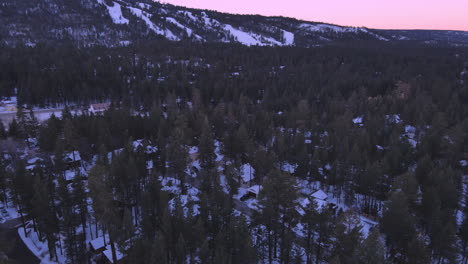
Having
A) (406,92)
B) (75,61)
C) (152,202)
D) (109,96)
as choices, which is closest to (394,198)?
(152,202)

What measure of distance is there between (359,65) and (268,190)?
107176mm

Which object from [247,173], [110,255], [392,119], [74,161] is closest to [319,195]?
[247,173]

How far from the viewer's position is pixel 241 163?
4153 centimetres

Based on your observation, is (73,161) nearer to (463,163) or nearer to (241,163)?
(241,163)

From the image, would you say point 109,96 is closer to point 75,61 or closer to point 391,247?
point 75,61

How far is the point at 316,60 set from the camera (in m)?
120

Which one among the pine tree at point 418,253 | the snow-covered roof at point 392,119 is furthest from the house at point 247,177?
the snow-covered roof at point 392,119

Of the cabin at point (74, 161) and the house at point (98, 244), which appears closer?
the house at point (98, 244)

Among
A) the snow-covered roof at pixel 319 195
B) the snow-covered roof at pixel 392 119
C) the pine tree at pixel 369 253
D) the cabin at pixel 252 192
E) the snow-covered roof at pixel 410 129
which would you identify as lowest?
the cabin at pixel 252 192

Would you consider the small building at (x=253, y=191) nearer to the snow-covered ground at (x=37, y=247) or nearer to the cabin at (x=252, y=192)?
the cabin at (x=252, y=192)

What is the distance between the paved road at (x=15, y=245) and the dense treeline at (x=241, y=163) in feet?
6.07

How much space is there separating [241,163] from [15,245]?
2590 centimetres

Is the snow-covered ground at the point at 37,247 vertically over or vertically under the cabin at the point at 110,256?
under

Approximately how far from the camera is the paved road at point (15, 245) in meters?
25.6
